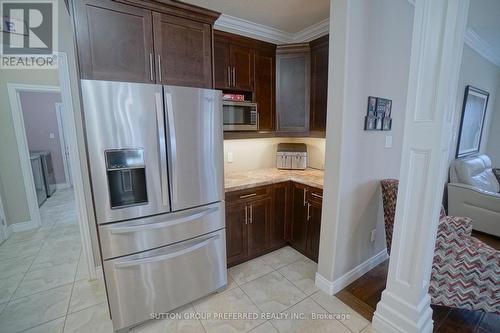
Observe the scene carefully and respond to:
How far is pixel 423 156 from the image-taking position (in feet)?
4.53

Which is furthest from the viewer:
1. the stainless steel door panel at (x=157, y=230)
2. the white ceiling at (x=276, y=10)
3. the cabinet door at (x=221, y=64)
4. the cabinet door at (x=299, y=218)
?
the cabinet door at (x=299, y=218)

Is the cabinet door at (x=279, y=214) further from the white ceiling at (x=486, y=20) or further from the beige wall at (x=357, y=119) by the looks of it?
the white ceiling at (x=486, y=20)

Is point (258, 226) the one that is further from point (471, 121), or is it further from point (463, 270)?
point (471, 121)

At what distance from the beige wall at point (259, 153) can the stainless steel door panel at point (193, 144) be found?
94 centimetres

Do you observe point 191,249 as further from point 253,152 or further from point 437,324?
point 437,324

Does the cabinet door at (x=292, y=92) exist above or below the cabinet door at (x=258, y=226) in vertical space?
above

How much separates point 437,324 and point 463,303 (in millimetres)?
262

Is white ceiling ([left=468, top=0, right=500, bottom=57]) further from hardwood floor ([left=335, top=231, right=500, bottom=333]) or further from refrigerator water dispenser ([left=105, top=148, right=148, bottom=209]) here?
refrigerator water dispenser ([left=105, top=148, right=148, bottom=209])

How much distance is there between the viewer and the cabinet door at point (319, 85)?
2324 millimetres

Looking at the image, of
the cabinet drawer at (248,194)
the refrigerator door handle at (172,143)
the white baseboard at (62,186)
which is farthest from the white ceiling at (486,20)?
the white baseboard at (62,186)

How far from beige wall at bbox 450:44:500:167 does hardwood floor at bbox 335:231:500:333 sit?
8.40 ft

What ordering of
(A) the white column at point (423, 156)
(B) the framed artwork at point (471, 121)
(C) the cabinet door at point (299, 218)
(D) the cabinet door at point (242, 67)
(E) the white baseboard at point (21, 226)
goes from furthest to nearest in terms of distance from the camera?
(B) the framed artwork at point (471, 121) → (E) the white baseboard at point (21, 226) → (C) the cabinet door at point (299, 218) → (D) the cabinet door at point (242, 67) → (A) the white column at point (423, 156)

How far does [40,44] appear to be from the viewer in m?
2.35

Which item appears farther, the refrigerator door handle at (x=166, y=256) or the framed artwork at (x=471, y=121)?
the framed artwork at (x=471, y=121)
